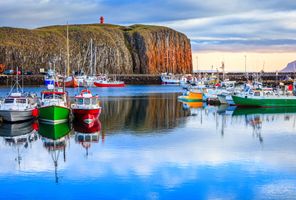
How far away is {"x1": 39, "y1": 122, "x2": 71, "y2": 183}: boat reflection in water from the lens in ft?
89.3

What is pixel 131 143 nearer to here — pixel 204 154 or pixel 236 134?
pixel 204 154

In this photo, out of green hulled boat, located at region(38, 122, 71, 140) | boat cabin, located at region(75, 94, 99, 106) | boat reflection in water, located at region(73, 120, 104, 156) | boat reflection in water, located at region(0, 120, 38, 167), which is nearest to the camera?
boat reflection in water, located at region(0, 120, 38, 167)

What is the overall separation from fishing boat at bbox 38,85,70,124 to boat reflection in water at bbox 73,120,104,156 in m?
1.11

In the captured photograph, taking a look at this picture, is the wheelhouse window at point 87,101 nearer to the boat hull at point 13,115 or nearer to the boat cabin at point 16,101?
the boat hull at point 13,115

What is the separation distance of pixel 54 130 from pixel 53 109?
7.49 ft

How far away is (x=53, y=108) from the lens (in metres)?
36.1

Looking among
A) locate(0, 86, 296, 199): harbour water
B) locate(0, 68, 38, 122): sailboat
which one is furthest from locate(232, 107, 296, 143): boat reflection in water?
locate(0, 68, 38, 122): sailboat

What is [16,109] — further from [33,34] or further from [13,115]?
[33,34]

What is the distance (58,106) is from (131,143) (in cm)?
799

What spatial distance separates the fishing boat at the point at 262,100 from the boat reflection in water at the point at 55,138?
23109 mm

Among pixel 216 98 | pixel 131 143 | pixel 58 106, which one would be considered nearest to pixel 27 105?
pixel 58 106

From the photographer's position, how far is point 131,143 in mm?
30172

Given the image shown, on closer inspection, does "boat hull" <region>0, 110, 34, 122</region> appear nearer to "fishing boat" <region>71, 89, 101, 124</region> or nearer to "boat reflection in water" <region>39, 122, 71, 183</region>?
"boat reflection in water" <region>39, 122, 71, 183</region>

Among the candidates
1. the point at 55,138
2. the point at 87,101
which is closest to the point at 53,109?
the point at 87,101
